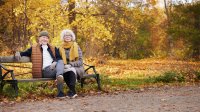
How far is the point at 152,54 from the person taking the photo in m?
45.1

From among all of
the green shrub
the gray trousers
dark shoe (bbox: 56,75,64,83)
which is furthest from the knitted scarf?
the green shrub

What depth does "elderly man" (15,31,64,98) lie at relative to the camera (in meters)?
9.45

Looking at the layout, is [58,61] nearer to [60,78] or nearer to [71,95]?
[60,78]

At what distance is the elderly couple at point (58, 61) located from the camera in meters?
9.27

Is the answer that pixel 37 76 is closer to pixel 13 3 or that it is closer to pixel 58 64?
pixel 58 64

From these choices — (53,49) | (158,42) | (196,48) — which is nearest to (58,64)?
(53,49)

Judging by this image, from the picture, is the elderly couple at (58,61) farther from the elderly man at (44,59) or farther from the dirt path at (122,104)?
the dirt path at (122,104)

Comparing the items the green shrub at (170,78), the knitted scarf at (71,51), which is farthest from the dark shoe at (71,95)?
the green shrub at (170,78)

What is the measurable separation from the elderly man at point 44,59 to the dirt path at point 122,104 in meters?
0.97

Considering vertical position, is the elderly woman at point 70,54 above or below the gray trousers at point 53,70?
above

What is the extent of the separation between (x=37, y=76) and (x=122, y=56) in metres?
31.0

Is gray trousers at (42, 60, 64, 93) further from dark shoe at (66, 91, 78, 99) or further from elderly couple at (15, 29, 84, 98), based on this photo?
dark shoe at (66, 91, 78, 99)

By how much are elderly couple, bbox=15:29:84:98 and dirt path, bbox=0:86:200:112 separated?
603mm

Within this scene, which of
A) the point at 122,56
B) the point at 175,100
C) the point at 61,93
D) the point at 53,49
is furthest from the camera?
the point at 122,56
